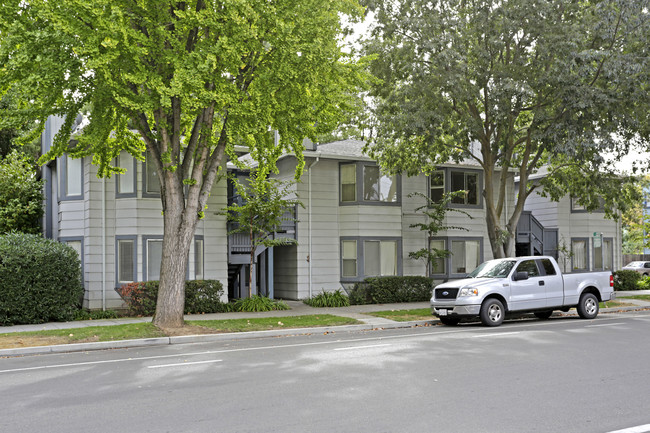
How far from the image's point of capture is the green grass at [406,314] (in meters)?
17.3

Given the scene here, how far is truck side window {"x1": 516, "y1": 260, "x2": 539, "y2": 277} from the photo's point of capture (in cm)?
1622

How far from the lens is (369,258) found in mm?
24016

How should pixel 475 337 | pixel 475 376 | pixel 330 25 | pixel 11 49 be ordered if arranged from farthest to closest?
1. pixel 330 25
2. pixel 475 337
3. pixel 11 49
4. pixel 475 376

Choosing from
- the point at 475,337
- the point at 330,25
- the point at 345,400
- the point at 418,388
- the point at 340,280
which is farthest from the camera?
the point at 340,280

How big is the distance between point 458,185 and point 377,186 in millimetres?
4127

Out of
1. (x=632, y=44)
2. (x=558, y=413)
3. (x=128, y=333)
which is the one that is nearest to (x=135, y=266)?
(x=128, y=333)

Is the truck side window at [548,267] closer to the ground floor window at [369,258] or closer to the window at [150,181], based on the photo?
the ground floor window at [369,258]

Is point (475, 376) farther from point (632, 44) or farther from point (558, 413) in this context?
point (632, 44)

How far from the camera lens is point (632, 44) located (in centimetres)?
1830

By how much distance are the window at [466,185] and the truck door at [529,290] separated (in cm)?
973

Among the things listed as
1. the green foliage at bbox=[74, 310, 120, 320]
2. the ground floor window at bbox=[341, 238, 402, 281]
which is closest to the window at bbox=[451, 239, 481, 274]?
the ground floor window at bbox=[341, 238, 402, 281]

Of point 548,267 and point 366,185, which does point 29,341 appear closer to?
point 548,267

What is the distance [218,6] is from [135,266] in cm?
975

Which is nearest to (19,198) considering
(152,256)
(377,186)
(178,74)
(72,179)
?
(72,179)
